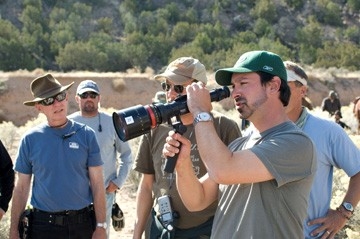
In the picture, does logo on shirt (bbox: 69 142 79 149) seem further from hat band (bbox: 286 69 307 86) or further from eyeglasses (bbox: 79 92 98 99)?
eyeglasses (bbox: 79 92 98 99)

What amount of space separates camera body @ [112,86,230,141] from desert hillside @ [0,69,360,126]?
27.3m

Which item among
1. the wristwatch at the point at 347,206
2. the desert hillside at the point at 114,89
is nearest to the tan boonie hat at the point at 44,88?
the wristwatch at the point at 347,206

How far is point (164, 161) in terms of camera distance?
3861 mm

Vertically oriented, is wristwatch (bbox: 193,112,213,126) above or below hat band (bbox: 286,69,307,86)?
above

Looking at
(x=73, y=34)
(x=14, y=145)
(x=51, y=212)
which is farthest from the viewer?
(x=73, y=34)

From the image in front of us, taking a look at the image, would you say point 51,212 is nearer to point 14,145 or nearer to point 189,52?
point 14,145

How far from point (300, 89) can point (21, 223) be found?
81.1 inches

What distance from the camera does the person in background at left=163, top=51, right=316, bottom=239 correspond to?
2.57 metres

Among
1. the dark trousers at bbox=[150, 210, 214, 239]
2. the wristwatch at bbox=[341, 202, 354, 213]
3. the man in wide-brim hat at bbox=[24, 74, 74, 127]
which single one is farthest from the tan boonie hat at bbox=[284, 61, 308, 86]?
the man in wide-brim hat at bbox=[24, 74, 74, 127]

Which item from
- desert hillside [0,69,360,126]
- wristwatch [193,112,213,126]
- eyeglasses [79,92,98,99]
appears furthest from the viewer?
desert hillside [0,69,360,126]

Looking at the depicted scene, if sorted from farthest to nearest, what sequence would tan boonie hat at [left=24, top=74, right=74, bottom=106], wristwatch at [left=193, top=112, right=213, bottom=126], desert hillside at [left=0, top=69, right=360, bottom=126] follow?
desert hillside at [left=0, top=69, right=360, bottom=126] → tan boonie hat at [left=24, top=74, right=74, bottom=106] → wristwatch at [left=193, top=112, right=213, bottom=126]

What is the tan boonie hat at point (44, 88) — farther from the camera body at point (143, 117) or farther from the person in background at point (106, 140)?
the camera body at point (143, 117)

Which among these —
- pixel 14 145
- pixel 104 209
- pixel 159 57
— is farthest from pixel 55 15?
pixel 104 209

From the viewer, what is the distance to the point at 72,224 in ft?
A: 13.9
